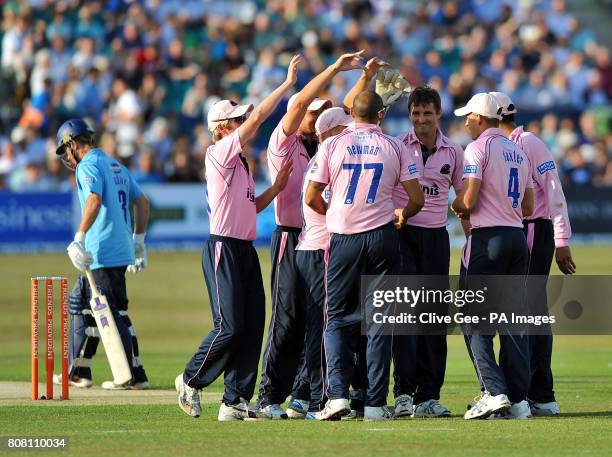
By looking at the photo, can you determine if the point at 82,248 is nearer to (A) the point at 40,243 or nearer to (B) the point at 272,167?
(B) the point at 272,167

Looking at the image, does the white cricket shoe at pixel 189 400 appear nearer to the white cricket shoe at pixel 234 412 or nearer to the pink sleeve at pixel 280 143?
the white cricket shoe at pixel 234 412

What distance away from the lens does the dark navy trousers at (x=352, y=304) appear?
A: 10.3 m

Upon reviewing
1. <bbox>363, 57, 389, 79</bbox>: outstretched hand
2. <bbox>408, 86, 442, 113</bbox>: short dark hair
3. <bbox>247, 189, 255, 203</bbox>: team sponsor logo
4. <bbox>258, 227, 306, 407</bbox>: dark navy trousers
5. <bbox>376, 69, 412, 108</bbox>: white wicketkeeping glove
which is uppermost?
<bbox>363, 57, 389, 79</bbox>: outstretched hand

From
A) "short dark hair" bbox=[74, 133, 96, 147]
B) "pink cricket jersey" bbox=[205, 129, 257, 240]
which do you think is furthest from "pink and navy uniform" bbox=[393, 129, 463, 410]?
"short dark hair" bbox=[74, 133, 96, 147]

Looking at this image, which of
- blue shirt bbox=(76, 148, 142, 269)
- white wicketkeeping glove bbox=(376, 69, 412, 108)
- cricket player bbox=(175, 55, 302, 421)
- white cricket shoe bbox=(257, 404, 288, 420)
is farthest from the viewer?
blue shirt bbox=(76, 148, 142, 269)

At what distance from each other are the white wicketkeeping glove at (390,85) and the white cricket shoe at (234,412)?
9.44ft

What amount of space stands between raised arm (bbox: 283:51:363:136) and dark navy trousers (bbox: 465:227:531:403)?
1621 millimetres

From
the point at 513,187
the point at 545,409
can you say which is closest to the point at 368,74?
the point at 513,187

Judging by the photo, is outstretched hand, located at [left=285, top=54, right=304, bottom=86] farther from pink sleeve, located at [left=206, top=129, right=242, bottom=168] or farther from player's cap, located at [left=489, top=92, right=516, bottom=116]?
player's cap, located at [left=489, top=92, right=516, bottom=116]

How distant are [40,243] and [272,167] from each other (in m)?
16.1

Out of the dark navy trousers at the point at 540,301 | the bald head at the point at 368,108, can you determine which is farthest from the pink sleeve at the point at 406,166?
the dark navy trousers at the point at 540,301

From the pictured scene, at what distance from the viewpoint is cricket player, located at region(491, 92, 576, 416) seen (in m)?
11.4

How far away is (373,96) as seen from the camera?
1056cm

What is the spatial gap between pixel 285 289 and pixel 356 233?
0.98 metres
